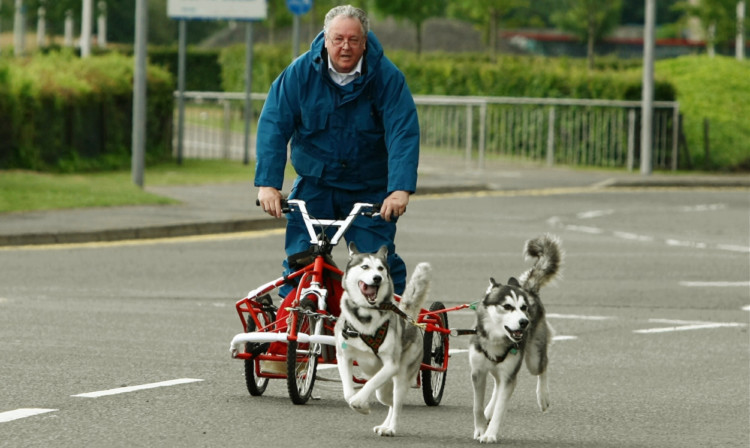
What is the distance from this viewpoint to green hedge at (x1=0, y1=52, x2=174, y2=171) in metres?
24.0

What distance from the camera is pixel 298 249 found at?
771cm

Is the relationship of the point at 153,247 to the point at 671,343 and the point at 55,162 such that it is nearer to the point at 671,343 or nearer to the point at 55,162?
the point at 671,343

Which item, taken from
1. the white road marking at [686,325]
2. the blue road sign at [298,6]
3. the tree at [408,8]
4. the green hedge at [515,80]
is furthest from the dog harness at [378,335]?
the tree at [408,8]

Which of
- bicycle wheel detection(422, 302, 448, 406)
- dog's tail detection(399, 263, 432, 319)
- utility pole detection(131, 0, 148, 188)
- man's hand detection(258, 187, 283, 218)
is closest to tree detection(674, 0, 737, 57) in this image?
utility pole detection(131, 0, 148, 188)

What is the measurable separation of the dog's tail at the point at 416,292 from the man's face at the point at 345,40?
103cm

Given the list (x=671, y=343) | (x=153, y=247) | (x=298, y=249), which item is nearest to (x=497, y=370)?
(x=298, y=249)

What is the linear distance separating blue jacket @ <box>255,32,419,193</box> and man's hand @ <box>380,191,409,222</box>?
0.03m

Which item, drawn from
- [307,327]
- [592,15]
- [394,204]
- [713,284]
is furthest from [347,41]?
[592,15]

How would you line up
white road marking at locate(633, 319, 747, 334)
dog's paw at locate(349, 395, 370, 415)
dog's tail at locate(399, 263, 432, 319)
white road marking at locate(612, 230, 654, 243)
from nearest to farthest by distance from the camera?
dog's paw at locate(349, 395, 370, 415), dog's tail at locate(399, 263, 432, 319), white road marking at locate(633, 319, 747, 334), white road marking at locate(612, 230, 654, 243)

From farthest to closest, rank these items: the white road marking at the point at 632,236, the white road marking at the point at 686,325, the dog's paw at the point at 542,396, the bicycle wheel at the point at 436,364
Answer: the white road marking at the point at 632,236 → the white road marking at the point at 686,325 → the bicycle wheel at the point at 436,364 → the dog's paw at the point at 542,396

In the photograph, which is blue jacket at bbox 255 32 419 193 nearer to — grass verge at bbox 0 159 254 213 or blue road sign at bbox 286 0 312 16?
grass verge at bbox 0 159 254 213

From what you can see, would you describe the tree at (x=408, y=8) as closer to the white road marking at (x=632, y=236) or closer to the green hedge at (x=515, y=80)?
the green hedge at (x=515, y=80)

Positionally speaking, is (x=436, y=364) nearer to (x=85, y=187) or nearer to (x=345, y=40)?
(x=345, y=40)

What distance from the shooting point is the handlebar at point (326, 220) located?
727 centimetres
